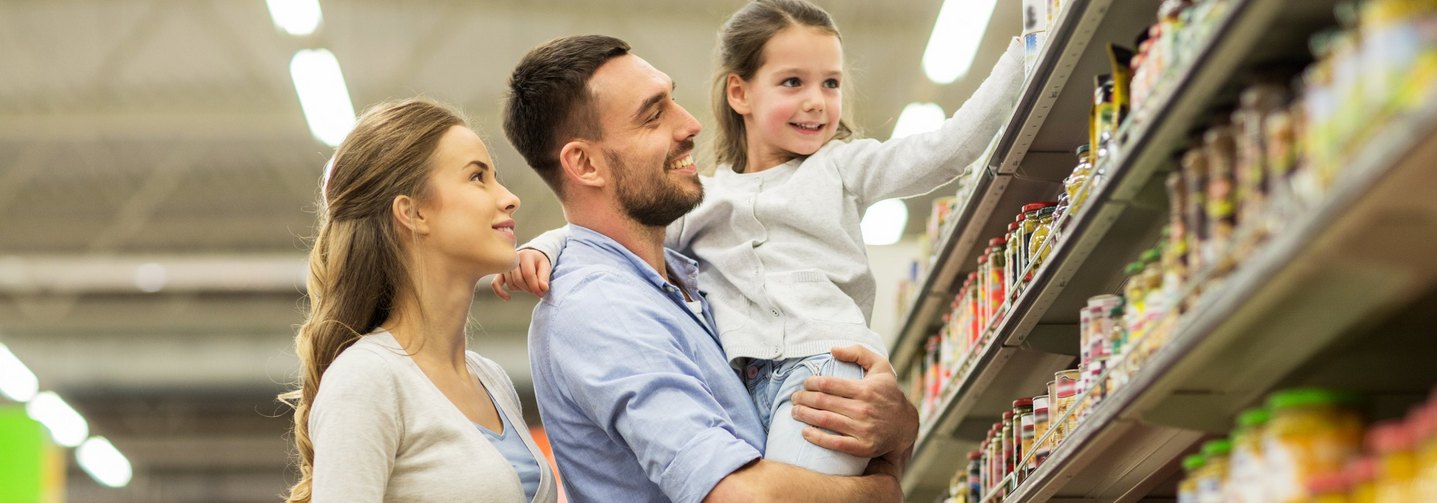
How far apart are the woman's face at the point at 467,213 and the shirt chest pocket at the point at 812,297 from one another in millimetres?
604

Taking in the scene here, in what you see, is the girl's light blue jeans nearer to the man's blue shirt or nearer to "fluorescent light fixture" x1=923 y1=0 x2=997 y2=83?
the man's blue shirt

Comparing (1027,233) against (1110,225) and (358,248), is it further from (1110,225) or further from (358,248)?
(358,248)

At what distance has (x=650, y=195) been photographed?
346cm

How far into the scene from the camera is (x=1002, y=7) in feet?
31.7

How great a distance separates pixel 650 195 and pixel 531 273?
0.31 m

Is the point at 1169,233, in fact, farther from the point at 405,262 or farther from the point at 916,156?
the point at 405,262

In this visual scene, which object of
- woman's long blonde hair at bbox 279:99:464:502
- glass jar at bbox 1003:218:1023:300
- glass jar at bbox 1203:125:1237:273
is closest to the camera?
glass jar at bbox 1203:125:1237:273

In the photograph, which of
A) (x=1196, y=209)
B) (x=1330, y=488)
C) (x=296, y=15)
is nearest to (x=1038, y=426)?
(x=1196, y=209)

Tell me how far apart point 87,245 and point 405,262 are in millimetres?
11972

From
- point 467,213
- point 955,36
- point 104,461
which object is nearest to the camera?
point 467,213

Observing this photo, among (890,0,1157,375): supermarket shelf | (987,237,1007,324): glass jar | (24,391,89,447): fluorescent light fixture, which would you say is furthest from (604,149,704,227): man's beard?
(24,391,89,447): fluorescent light fixture

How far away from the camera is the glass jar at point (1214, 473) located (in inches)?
89.5

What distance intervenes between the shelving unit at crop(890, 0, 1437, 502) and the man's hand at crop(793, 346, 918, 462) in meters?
0.32

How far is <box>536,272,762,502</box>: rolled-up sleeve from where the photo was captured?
2988 mm
